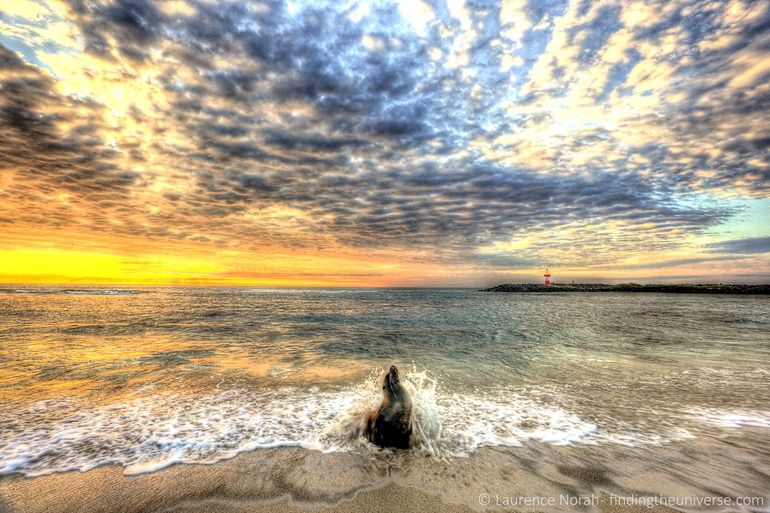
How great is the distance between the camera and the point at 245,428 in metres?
5.83

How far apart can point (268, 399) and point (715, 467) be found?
25.8 ft

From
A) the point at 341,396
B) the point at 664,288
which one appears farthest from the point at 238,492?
the point at 664,288

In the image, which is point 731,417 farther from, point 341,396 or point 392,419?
point 341,396

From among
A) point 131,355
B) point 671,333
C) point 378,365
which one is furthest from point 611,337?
point 131,355

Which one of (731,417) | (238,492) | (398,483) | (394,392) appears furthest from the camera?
(731,417)

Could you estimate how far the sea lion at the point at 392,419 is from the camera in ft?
17.0

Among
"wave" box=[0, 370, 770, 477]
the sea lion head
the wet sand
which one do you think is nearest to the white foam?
"wave" box=[0, 370, 770, 477]

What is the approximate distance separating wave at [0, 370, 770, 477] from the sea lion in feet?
0.65

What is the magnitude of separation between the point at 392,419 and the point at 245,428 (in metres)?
2.72

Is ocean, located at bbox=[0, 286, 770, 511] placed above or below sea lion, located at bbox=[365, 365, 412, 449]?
below

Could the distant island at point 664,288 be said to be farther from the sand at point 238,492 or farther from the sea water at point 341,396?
the sand at point 238,492

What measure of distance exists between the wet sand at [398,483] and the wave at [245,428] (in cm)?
37

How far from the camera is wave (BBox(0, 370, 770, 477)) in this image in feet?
15.9

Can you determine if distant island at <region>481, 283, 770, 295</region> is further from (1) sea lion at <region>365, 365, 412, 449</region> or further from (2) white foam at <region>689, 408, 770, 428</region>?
(1) sea lion at <region>365, 365, 412, 449</region>
